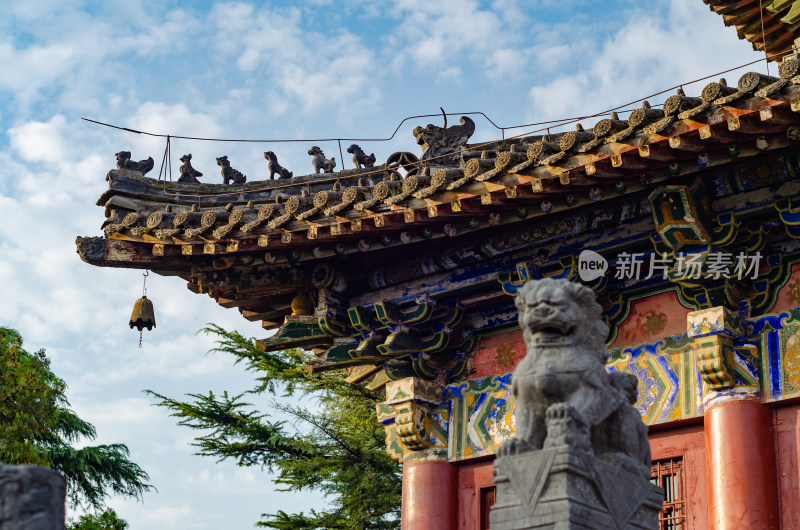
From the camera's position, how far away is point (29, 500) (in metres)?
5.72

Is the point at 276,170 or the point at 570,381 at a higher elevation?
the point at 276,170

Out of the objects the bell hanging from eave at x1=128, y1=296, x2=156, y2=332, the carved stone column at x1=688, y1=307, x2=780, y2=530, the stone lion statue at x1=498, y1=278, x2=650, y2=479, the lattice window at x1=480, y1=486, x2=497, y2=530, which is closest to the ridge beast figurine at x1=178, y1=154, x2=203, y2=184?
the bell hanging from eave at x1=128, y1=296, x2=156, y2=332

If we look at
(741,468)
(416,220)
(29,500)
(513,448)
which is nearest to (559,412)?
(513,448)

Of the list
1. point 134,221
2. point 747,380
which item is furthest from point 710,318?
point 134,221

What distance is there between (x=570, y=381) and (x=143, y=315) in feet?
21.6

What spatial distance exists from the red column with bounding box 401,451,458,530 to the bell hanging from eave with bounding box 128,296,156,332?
2.92m

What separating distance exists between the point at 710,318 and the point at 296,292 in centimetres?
390

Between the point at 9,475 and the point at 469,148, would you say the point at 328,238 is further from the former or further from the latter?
the point at 9,475

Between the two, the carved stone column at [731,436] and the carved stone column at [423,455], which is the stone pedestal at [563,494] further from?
the carved stone column at [423,455]

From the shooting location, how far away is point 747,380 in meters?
9.26

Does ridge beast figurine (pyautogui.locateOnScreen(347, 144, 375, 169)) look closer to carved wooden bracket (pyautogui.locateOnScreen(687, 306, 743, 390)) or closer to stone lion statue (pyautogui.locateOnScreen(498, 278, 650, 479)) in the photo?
carved wooden bracket (pyautogui.locateOnScreen(687, 306, 743, 390))

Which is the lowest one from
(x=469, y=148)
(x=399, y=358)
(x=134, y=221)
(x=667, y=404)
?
(x=667, y=404)

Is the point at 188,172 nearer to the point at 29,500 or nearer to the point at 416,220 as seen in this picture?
the point at 416,220

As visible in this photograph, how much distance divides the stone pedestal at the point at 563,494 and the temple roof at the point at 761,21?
24.0ft
